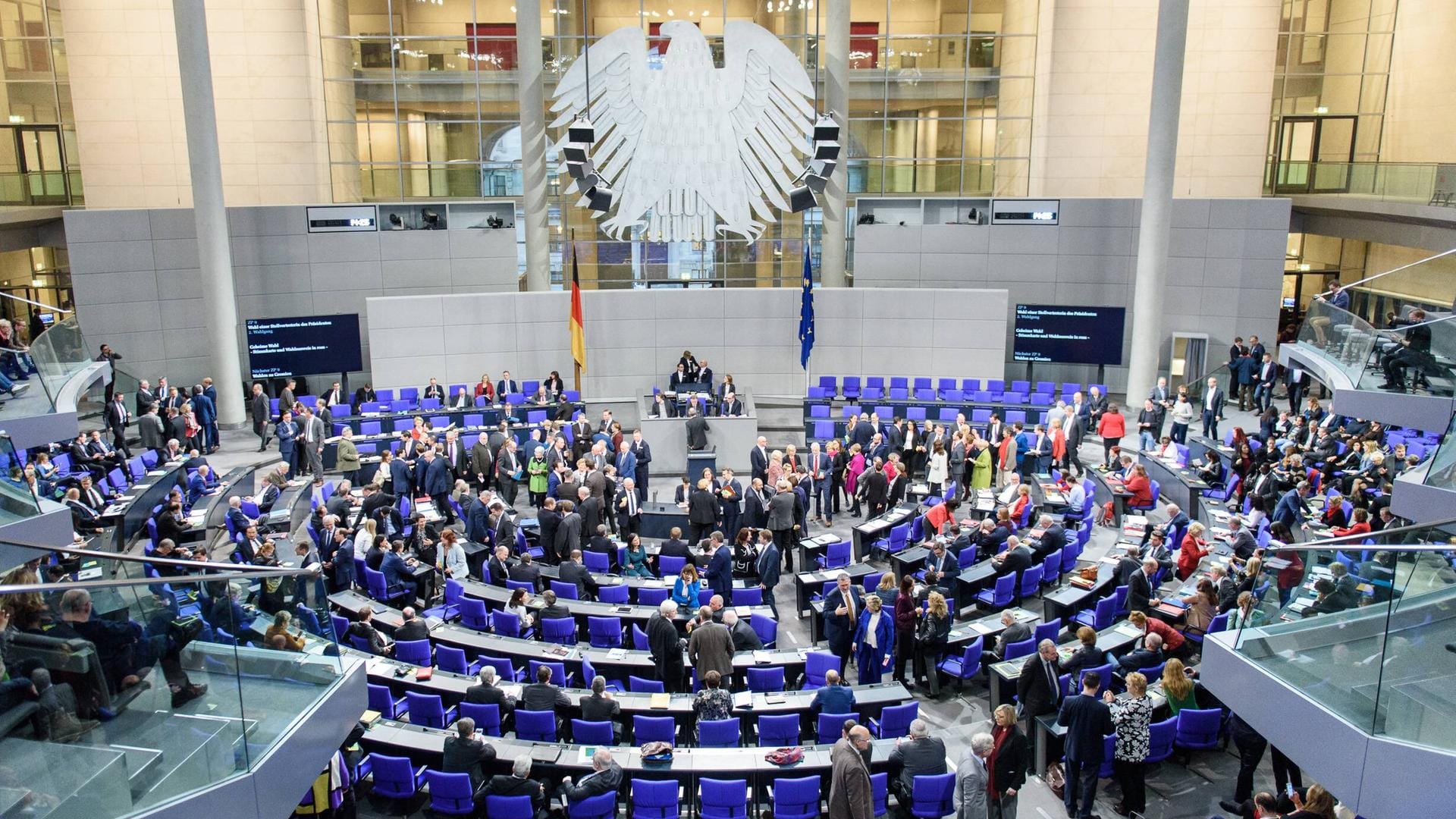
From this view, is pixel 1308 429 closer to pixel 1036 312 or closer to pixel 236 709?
pixel 1036 312

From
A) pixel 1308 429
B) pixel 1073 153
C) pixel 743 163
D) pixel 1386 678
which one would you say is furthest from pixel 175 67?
pixel 1386 678

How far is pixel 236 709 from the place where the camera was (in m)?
6.65

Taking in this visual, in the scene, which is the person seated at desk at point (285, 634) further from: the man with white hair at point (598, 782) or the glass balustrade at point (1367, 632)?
the glass balustrade at point (1367, 632)

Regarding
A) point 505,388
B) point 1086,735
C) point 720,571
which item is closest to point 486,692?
point 720,571

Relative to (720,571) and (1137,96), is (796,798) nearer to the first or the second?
(720,571)

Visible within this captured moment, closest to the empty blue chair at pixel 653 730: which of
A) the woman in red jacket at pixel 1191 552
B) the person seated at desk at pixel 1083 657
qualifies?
the person seated at desk at pixel 1083 657

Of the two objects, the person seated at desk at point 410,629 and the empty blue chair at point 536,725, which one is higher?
the person seated at desk at point 410,629

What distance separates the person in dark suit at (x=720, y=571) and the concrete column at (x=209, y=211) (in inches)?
596

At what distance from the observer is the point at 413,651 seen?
35.2 ft

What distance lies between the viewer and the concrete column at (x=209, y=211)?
70.0 feet

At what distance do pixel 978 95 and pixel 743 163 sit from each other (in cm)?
739

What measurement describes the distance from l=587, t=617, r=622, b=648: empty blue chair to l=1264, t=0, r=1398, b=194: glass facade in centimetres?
2287

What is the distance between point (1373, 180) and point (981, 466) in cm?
1431

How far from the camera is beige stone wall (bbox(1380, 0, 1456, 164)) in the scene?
918 inches
